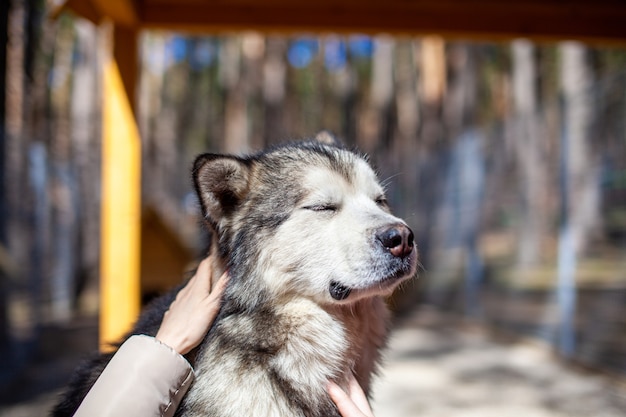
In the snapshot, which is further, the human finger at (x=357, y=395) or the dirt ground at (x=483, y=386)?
the dirt ground at (x=483, y=386)

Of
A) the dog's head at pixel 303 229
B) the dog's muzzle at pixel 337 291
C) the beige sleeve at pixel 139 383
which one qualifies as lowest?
the beige sleeve at pixel 139 383

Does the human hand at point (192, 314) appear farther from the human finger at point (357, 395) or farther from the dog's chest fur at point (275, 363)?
the human finger at point (357, 395)

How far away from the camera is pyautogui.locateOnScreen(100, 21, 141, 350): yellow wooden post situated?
15.7ft

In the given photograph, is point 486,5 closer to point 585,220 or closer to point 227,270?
point 585,220

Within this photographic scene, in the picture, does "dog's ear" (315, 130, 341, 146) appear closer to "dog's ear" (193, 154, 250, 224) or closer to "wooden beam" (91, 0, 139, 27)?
"dog's ear" (193, 154, 250, 224)

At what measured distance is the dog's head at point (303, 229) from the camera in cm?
229

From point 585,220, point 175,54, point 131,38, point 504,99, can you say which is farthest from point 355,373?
point 175,54

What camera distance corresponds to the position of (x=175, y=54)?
36812 mm

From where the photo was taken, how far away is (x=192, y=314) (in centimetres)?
224

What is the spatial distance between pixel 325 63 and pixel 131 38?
30.3m

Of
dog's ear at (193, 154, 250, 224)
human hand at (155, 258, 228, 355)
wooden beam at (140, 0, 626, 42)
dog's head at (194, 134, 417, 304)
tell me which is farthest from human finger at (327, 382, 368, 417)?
wooden beam at (140, 0, 626, 42)

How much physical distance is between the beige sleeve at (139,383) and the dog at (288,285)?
0.21m

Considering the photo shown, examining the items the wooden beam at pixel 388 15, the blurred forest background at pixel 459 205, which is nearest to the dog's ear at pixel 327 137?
the blurred forest background at pixel 459 205

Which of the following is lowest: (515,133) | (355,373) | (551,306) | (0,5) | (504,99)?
(551,306)
